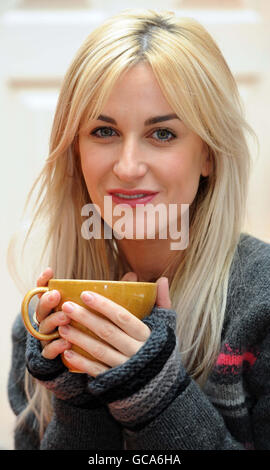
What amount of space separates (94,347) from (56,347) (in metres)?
0.05

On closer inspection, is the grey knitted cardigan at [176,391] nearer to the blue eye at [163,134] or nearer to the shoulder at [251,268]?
the shoulder at [251,268]

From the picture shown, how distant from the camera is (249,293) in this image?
2.50ft

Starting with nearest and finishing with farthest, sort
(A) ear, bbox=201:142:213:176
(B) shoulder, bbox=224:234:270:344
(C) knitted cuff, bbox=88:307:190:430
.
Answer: (C) knitted cuff, bbox=88:307:190:430 < (B) shoulder, bbox=224:234:270:344 < (A) ear, bbox=201:142:213:176

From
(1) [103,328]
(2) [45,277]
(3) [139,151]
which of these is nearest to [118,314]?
(1) [103,328]

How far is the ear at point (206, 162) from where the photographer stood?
829 millimetres

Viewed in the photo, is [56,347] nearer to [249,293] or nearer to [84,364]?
[84,364]

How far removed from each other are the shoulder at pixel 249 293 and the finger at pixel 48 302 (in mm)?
238

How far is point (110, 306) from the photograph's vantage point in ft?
2.05

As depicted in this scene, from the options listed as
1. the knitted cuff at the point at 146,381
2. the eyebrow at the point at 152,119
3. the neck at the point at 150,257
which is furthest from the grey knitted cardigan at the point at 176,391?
the eyebrow at the point at 152,119

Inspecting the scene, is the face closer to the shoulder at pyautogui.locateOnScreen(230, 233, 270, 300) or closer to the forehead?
the forehead

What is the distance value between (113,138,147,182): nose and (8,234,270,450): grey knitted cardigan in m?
0.18

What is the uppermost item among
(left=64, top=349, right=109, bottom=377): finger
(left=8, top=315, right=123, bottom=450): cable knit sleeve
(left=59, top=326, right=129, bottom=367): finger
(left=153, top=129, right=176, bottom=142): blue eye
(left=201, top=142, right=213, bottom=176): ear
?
(left=153, top=129, right=176, bottom=142): blue eye

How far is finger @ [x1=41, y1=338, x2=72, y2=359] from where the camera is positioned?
0.66 m

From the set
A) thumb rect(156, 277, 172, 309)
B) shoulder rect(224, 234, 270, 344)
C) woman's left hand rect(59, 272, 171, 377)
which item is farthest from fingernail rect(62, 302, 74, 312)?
shoulder rect(224, 234, 270, 344)
